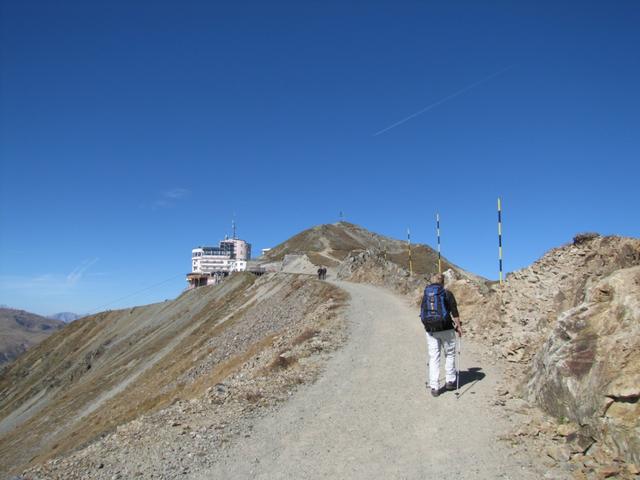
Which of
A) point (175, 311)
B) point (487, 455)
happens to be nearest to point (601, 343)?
point (487, 455)

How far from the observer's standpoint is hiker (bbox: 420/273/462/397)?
1131 centimetres

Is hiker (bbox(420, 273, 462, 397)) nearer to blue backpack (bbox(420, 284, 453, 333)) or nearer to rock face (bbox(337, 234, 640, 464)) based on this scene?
blue backpack (bbox(420, 284, 453, 333))

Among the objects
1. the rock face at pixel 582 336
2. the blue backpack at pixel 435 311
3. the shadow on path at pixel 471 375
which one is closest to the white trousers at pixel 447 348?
the blue backpack at pixel 435 311

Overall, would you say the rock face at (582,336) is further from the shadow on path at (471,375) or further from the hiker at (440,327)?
the hiker at (440,327)

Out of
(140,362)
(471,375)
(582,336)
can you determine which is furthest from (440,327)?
(140,362)

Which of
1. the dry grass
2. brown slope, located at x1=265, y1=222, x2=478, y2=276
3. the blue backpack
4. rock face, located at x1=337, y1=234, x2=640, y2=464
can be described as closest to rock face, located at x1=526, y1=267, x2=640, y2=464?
rock face, located at x1=337, y1=234, x2=640, y2=464

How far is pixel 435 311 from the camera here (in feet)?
37.4

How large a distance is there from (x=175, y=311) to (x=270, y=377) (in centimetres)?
6450

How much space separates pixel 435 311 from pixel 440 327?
1.29 feet

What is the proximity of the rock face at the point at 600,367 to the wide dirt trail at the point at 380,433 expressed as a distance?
1309 mm

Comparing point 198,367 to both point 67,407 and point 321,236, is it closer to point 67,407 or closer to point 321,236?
point 67,407

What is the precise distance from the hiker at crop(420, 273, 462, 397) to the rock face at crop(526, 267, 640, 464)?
1.80 meters

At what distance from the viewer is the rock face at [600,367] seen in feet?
24.1

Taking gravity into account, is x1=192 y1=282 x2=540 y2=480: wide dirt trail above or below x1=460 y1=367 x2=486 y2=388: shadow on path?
below
